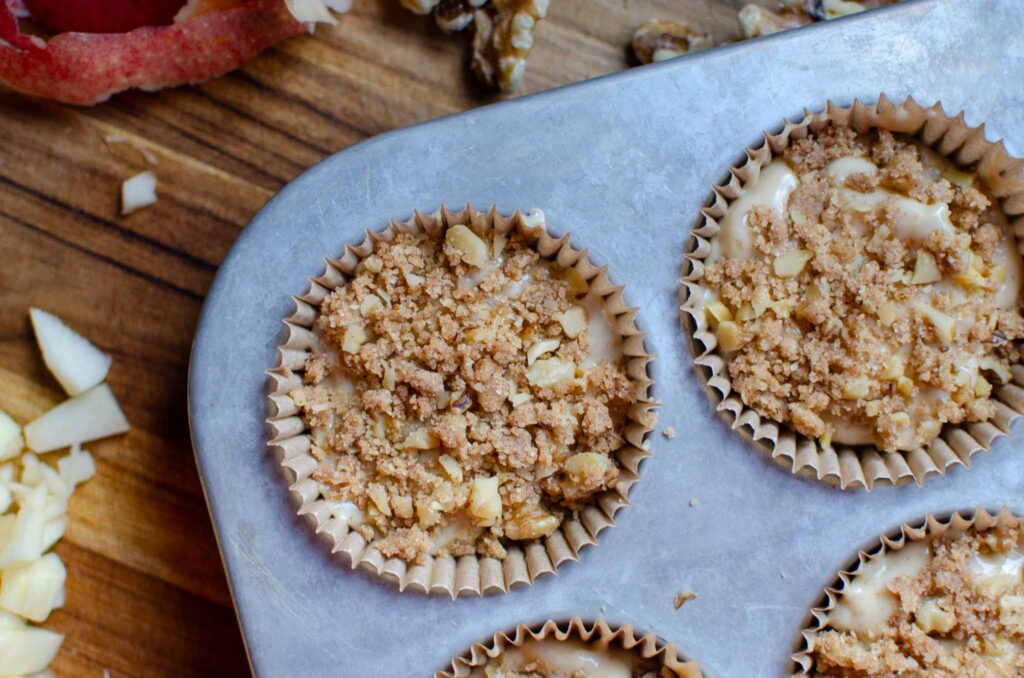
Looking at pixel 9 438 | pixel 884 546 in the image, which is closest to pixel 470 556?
pixel 884 546

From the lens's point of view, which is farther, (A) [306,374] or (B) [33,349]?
(B) [33,349]

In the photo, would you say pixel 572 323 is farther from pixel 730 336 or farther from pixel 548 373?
pixel 730 336

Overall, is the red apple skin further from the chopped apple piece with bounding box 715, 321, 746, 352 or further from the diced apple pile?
the chopped apple piece with bounding box 715, 321, 746, 352

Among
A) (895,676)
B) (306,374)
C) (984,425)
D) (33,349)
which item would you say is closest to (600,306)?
(306,374)

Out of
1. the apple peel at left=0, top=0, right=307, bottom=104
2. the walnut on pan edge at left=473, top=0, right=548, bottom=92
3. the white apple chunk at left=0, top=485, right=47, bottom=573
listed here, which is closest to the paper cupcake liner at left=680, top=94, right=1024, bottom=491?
the walnut on pan edge at left=473, top=0, right=548, bottom=92

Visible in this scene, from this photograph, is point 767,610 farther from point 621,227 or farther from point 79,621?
point 79,621

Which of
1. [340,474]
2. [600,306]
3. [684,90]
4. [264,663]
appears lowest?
[264,663]

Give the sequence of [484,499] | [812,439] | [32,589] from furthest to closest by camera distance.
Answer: [32,589] < [812,439] < [484,499]

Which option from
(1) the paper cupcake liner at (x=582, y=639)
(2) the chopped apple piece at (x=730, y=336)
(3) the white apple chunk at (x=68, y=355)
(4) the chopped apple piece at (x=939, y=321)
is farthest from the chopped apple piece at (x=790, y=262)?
(3) the white apple chunk at (x=68, y=355)
